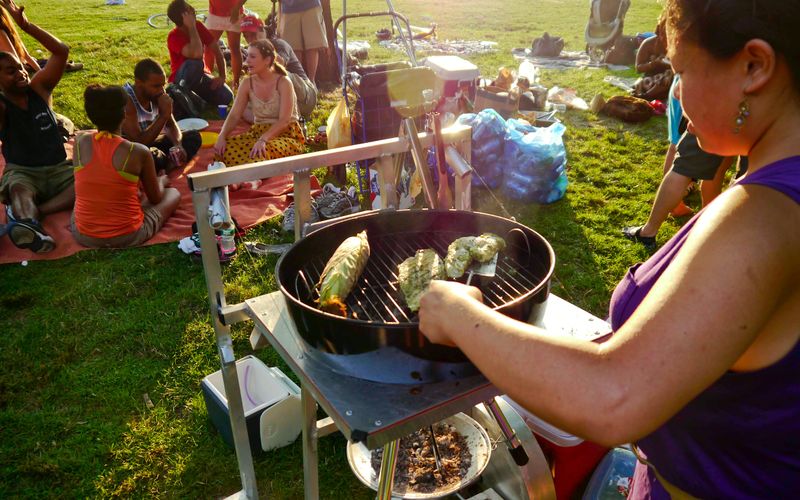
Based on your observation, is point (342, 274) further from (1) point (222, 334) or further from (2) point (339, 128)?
(2) point (339, 128)

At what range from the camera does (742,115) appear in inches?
43.2

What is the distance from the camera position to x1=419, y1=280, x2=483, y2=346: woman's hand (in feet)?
3.90

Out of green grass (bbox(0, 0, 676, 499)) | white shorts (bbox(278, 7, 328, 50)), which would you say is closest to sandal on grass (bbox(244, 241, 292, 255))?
green grass (bbox(0, 0, 676, 499))

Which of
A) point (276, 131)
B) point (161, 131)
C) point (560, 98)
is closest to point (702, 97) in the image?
point (276, 131)

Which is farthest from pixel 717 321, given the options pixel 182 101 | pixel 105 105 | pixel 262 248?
pixel 182 101

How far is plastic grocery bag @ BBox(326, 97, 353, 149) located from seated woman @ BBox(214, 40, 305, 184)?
76 centimetres

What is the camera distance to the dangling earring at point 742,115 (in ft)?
A: 3.55

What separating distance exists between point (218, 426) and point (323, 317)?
233 centimetres

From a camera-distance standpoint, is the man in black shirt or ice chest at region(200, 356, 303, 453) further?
the man in black shirt

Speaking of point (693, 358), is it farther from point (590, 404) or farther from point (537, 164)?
point (537, 164)

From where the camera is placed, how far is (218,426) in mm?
3496

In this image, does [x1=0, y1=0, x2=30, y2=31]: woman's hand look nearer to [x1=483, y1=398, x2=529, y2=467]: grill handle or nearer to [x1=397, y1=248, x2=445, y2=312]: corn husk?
[x1=397, y1=248, x2=445, y2=312]: corn husk

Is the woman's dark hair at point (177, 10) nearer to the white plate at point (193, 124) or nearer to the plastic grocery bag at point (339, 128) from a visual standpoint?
the white plate at point (193, 124)

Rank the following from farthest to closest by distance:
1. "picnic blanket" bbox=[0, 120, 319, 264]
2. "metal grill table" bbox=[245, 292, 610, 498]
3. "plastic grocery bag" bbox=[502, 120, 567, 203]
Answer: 1. "plastic grocery bag" bbox=[502, 120, 567, 203]
2. "picnic blanket" bbox=[0, 120, 319, 264]
3. "metal grill table" bbox=[245, 292, 610, 498]
